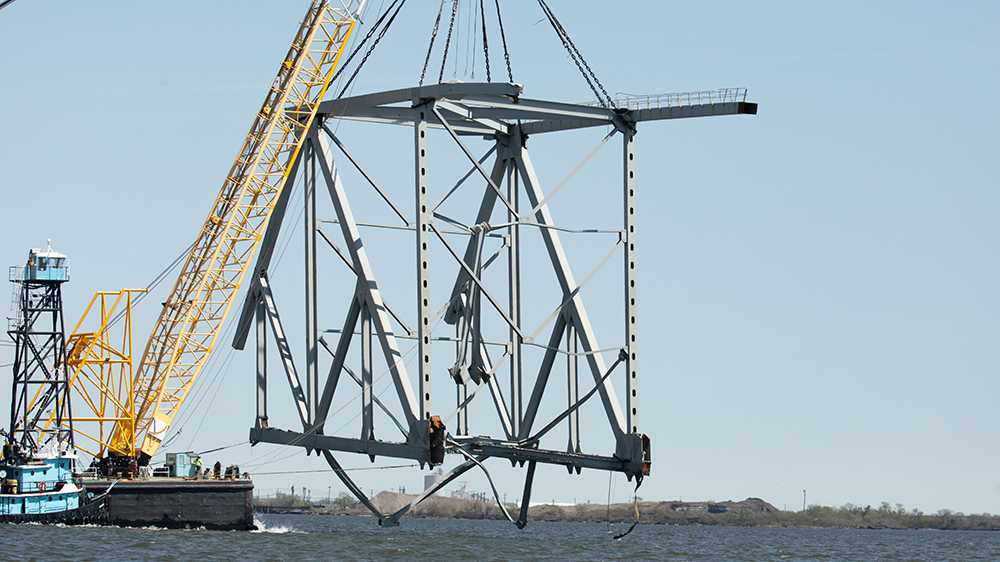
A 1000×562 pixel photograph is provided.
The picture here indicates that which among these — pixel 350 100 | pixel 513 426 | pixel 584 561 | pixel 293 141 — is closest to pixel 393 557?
pixel 584 561

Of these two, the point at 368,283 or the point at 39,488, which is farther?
the point at 39,488

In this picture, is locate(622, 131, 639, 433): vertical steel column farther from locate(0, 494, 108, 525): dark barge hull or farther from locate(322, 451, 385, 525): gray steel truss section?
locate(0, 494, 108, 525): dark barge hull

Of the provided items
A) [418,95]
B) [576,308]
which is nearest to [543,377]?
[576,308]

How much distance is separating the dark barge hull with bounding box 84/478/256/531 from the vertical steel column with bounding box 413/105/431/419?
2243 centimetres

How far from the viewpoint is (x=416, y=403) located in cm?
6178

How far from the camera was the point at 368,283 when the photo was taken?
63.0m

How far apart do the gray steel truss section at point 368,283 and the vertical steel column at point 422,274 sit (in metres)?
1.45

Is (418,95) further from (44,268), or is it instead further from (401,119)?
(44,268)

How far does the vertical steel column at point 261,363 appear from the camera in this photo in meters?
69.6

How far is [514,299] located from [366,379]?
23.2 ft

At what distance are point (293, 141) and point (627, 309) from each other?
2866 centimetres

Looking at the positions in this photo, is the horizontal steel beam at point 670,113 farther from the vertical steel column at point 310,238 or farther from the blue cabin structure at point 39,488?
the blue cabin structure at point 39,488

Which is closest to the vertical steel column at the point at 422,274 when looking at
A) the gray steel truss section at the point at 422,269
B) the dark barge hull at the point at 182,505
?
the gray steel truss section at the point at 422,269

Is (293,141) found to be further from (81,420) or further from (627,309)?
(627,309)
